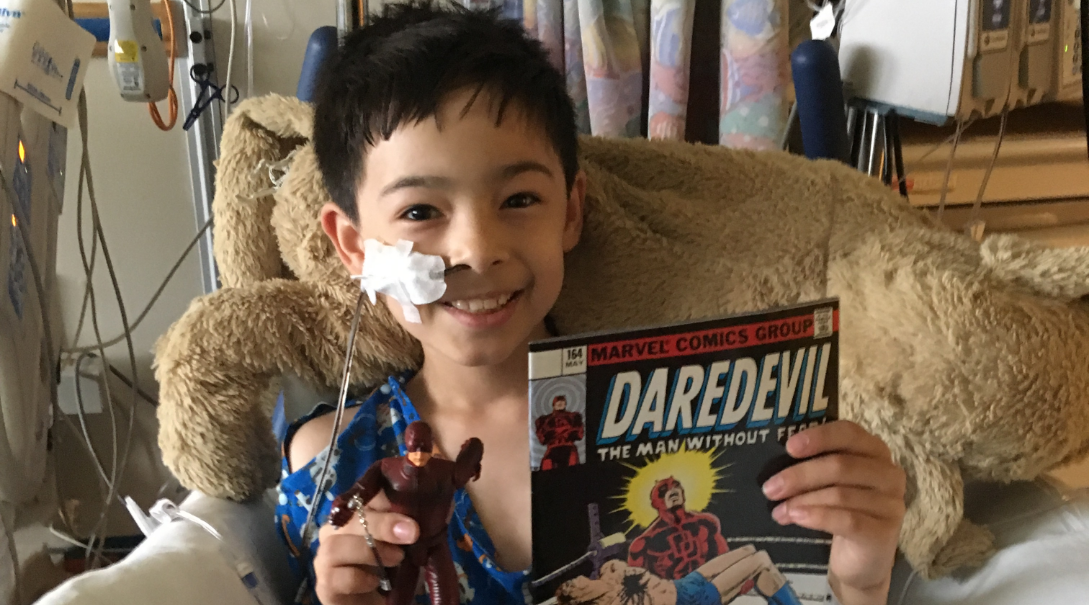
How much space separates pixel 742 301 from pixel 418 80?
1.16 feet

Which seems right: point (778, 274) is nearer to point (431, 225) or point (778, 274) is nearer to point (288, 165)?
point (431, 225)

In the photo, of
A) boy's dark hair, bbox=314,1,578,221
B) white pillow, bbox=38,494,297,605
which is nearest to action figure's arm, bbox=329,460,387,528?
white pillow, bbox=38,494,297,605

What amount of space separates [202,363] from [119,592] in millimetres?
249

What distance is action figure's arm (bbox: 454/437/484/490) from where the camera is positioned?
491 mm

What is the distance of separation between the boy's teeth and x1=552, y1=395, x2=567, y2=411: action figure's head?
0.59 ft

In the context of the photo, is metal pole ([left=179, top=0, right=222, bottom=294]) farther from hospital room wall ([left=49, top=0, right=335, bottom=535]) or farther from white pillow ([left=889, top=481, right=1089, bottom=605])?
white pillow ([left=889, top=481, right=1089, bottom=605])

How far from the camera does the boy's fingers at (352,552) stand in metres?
0.51

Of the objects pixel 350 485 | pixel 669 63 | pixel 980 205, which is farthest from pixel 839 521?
pixel 980 205

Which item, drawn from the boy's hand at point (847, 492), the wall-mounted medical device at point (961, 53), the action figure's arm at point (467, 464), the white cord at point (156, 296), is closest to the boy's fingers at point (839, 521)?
the boy's hand at point (847, 492)

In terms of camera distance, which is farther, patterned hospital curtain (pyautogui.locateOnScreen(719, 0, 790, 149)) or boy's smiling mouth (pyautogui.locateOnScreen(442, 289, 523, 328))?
patterned hospital curtain (pyautogui.locateOnScreen(719, 0, 790, 149))

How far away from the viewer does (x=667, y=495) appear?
51 cm

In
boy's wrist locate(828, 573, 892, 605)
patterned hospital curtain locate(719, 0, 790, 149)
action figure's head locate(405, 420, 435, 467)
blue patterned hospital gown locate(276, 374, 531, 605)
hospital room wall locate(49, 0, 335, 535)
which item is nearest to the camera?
action figure's head locate(405, 420, 435, 467)

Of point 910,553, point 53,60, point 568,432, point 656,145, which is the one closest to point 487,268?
point 568,432

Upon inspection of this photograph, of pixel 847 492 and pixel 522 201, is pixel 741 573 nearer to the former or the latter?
pixel 847 492
